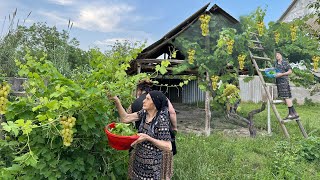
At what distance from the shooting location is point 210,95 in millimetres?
8984

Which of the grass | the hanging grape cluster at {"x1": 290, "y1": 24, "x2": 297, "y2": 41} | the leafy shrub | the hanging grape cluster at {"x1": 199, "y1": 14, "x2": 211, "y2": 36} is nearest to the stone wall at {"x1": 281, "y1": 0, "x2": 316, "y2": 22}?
the hanging grape cluster at {"x1": 290, "y1": 24, "x2": 297, "y2": 41}

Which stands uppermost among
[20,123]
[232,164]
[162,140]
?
[20,123]

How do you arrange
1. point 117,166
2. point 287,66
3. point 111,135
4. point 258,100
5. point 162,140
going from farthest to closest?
point 258,100 → point 287,66 → point 117,166 → point 162,140 → point 111,135

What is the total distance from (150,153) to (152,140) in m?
0.24

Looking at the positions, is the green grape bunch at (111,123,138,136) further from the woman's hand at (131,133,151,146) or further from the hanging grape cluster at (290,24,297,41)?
the hanging grape cluster at (290,24,297,41)

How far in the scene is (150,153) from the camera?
9.48 ft

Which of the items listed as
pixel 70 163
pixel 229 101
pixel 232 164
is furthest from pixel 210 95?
pixel 70 163

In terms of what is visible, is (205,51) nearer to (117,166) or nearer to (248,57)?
(248,57)

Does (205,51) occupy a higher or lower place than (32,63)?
higher

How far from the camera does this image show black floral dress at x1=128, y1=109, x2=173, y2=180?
2.81 metres

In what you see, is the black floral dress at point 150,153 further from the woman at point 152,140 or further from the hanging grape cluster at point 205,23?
the hanging grape cluster at point 205,23

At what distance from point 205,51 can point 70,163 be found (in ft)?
22.3

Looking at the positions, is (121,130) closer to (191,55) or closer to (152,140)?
(152,140)

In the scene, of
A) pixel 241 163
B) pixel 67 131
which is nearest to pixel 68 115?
pixel 67 131
